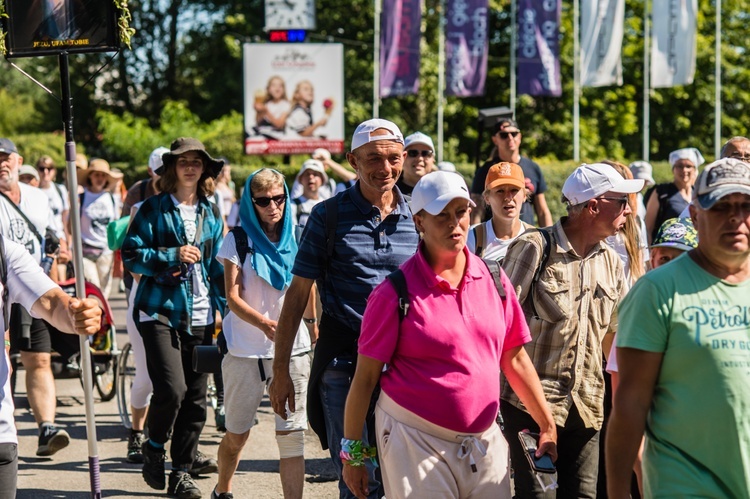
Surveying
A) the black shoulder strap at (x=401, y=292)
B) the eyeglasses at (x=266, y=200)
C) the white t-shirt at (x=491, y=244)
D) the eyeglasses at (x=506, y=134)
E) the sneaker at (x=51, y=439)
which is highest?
the eyeglasses at (x=506, y=134)

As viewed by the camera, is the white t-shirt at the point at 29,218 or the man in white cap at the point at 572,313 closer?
the man in white cap at the point at 572,313

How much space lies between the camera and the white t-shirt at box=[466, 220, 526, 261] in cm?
694

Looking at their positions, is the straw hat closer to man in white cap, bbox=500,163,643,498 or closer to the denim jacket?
the denim jacket

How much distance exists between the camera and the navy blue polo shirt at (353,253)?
5012 mm

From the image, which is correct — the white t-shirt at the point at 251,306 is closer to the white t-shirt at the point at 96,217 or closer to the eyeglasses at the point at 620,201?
the eyeglasses at the point at 620,201

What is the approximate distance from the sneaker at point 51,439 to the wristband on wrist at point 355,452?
4.30m

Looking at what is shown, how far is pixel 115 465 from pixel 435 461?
15.1 ft

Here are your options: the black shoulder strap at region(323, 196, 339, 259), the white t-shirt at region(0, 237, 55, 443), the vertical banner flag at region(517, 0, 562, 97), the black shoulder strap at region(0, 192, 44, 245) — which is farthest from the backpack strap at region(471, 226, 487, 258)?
the vertical banner flag at region(517, 0, 562, 97)

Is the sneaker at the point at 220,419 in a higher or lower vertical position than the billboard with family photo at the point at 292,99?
lower

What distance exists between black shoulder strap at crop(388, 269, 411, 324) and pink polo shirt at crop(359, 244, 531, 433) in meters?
0.02

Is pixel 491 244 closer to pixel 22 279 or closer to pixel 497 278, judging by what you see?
pixel 497 278

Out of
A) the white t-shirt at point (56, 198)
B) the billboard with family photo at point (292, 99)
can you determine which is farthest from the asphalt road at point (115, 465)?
the billboard with family photo at point (292, 99)

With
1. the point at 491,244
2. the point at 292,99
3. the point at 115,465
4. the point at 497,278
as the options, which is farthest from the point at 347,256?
the point at 292,99

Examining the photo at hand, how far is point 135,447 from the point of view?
830 centimetres
